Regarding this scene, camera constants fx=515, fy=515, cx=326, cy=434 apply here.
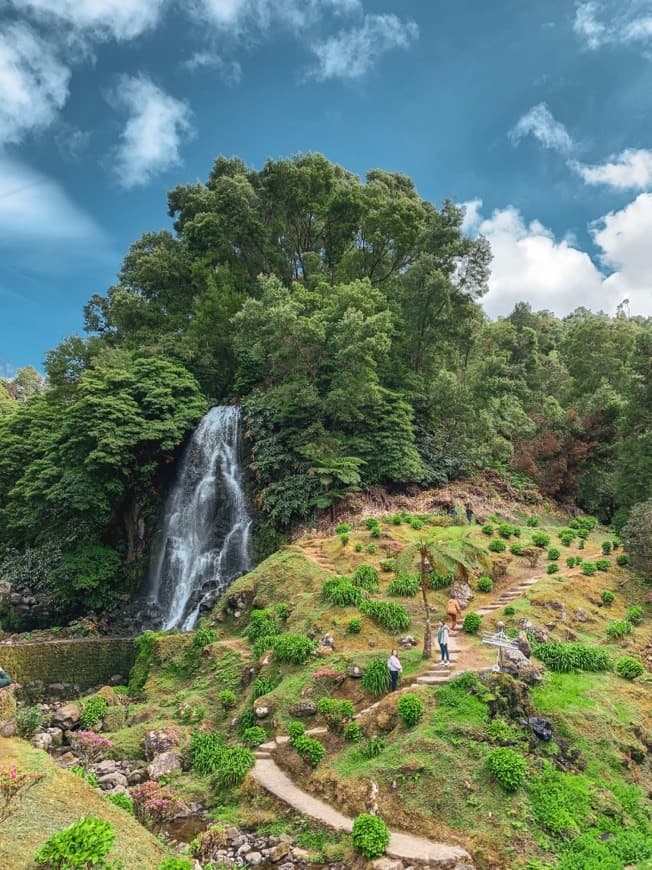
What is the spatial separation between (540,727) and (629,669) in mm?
3142

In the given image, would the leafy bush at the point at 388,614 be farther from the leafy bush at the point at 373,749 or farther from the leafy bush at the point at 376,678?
the leafy bush at the point at 373,749

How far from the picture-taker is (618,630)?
13.2 meters

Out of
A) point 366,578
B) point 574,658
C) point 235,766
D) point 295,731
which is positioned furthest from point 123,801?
point 574,658

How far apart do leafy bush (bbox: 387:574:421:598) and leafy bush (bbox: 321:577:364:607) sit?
0.97m

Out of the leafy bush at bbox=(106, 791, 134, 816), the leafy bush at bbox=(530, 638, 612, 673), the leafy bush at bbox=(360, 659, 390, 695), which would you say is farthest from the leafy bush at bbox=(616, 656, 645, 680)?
the leafy bush at bbox=(106, 791, 134, 816)

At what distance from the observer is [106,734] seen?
13.9 metres

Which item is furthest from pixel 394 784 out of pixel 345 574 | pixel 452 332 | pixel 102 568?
pixel 452 332

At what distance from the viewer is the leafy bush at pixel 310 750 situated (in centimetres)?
1073

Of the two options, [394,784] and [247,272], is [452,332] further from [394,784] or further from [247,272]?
[394,784]

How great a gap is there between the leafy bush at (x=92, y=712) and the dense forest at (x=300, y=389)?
10.9m

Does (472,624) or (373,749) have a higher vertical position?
(472,624)

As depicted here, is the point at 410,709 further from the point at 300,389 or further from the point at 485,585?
the point at 300,389

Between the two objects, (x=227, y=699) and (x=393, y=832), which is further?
(x=227, y=699)

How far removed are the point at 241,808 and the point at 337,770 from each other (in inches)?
81.7
